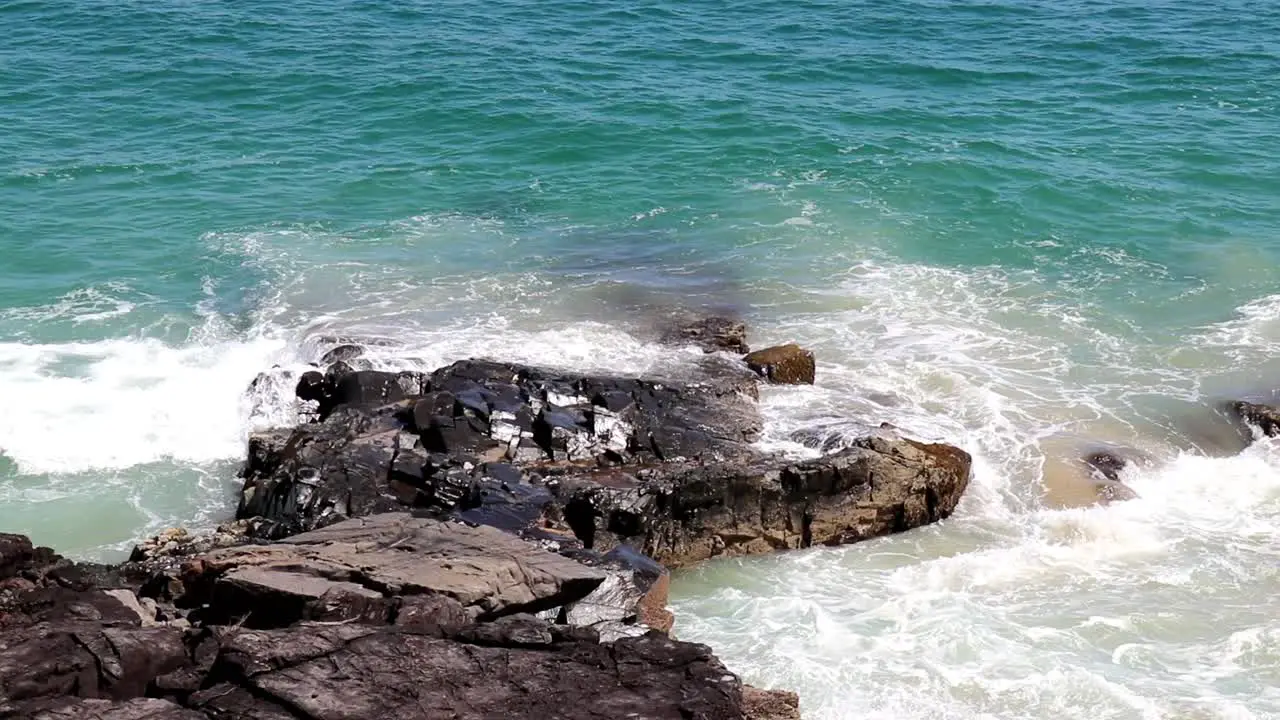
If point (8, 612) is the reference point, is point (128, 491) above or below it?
below

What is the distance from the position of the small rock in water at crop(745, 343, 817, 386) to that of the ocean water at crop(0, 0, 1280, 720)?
0.53 m

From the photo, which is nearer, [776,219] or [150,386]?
[150,386]

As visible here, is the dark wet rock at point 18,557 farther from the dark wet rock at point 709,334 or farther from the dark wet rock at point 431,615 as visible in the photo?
the dark wet rock at point 709,334

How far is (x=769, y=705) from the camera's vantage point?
14.8m

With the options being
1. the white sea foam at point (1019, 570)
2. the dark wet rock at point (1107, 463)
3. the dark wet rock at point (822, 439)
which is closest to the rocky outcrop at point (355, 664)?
the white sea foam at point (1019, 570)

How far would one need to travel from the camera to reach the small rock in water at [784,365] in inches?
992

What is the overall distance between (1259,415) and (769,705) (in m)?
14.8

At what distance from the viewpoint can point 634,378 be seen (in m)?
23.2

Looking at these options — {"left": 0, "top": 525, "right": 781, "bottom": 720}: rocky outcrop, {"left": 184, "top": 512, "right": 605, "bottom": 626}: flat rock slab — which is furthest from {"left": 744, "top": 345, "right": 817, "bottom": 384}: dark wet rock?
{"left": 0, "top": 525, "right": 781, "bottom": 720}: rocky outcrop

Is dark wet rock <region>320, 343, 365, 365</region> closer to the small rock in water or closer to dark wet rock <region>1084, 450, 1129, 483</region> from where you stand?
the small rock in water

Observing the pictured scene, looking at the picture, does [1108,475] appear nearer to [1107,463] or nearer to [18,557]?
[1107,463]

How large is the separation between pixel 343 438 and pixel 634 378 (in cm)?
520

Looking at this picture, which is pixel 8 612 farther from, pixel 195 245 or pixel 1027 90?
pixel 1027 90

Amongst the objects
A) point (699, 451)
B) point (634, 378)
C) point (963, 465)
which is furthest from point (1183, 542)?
point (634, 378)
